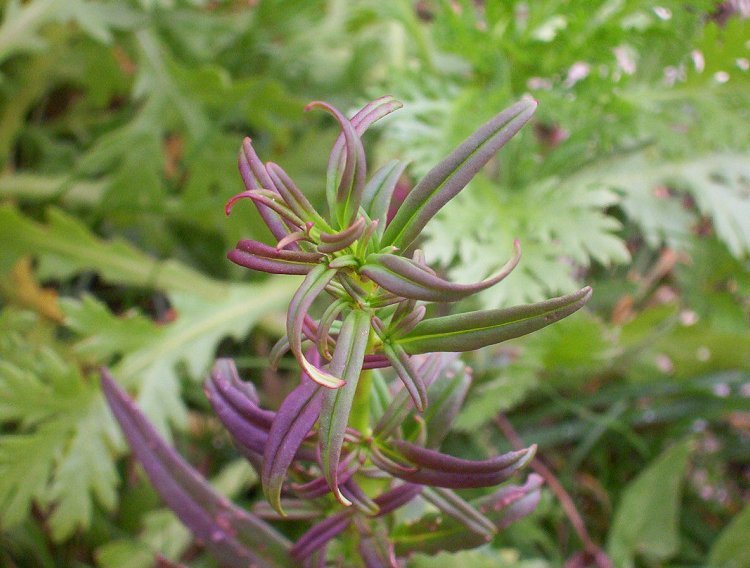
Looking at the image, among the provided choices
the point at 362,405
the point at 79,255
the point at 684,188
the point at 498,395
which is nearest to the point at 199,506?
the point at 362,405

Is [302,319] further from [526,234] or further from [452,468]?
[526,234]

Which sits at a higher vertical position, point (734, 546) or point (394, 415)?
point (394, 415)

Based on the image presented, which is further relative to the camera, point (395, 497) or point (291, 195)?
point (395, 497)

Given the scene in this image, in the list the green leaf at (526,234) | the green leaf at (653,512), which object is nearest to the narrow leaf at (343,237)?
the green leaf at (526,234)

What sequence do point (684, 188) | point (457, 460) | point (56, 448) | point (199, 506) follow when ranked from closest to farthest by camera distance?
point (457, 460) → point (199, 506) → point (56, 448) → point (684, 188)

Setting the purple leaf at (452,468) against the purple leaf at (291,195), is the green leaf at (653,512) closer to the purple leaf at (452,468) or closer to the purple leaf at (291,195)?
the purple leaf at (452,468)

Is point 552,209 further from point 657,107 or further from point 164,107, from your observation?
point 164,107
